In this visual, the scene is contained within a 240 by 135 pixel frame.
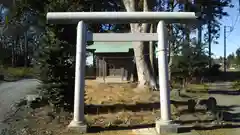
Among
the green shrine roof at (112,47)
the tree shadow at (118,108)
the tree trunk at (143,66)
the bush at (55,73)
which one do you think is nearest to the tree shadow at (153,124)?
the tree shadow at (118,108)

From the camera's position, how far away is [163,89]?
30.1ft

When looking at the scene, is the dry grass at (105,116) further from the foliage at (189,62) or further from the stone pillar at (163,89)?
the foliage at (189,62)

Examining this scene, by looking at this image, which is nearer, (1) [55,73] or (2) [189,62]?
(1) [55,73]

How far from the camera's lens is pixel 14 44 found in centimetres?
5341

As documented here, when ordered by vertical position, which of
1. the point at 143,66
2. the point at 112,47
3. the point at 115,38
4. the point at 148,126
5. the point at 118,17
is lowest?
the point at 148,126

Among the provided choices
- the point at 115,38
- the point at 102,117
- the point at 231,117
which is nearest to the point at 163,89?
the point at 115,38

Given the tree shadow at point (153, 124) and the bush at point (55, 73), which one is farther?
the bush at point (55, 73)

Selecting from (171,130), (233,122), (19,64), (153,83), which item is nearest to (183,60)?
(153,83)

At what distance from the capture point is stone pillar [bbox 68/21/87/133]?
8.92 m

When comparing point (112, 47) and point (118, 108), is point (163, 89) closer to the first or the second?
point (118, 108)

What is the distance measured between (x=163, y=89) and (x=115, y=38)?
2.08 metres

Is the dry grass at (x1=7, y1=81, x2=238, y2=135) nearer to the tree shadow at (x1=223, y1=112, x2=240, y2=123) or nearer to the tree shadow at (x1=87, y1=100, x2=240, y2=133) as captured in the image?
the tree shadow at (x1=87, y1=100, x2=240, y2=133)

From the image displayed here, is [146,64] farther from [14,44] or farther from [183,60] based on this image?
[14,44]

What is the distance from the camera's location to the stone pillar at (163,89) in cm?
→ 883
